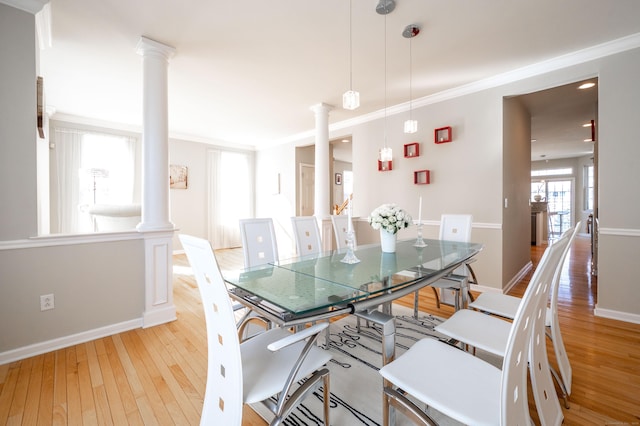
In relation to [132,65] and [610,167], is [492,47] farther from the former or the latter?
[132,65]

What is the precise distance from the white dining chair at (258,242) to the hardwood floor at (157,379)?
0.83 m

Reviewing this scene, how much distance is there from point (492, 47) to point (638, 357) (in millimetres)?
2861

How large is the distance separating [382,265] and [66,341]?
2.65 meters

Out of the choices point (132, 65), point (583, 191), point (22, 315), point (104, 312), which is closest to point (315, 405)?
point (104, 312)

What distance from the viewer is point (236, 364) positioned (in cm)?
97

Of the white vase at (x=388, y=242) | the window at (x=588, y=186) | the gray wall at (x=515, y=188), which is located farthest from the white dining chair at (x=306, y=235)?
the window at (x=588, y=186)

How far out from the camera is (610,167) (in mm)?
2684

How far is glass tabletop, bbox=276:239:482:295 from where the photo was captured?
4.92ft

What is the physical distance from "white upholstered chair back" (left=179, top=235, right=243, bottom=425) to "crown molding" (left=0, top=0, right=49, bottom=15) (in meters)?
2.42

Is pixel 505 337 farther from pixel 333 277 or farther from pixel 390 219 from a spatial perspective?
pixel 390 219

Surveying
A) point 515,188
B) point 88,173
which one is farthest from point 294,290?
point 88,173

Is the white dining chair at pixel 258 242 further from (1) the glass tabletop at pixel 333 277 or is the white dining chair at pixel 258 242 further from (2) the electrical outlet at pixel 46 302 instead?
(2) the electrical outlet at pixel 46 302

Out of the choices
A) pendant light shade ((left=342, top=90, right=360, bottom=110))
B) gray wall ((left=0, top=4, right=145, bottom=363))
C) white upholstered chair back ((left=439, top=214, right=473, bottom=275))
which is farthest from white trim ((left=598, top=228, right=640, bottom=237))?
gray wall ((left=0, top=4, right=145, bottom=363))

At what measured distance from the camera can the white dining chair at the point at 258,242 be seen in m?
2.20
